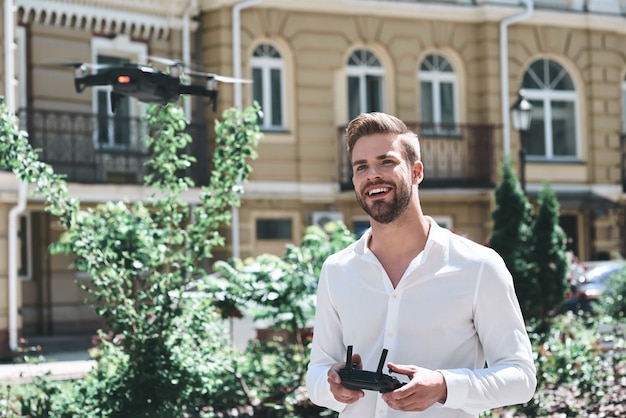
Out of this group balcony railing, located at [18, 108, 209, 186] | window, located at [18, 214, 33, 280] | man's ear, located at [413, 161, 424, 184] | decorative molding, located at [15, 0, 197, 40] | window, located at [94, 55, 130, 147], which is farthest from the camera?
window, located at [94, 55, 130, 147]

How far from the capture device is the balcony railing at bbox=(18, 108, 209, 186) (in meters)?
19.9

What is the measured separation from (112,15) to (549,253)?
1207 centimetres

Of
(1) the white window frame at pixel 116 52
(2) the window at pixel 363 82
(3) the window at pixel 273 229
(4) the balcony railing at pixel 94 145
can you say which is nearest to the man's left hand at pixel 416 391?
(4) the balcony railing at pixel 94 145

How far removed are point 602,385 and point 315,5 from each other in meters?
14.7

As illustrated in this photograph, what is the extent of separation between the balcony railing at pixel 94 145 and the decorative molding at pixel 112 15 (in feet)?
5.52

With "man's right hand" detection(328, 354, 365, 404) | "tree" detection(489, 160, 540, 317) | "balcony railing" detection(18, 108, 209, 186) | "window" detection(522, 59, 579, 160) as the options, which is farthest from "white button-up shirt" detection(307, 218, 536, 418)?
"window" detection(522, 59, 579, 160)

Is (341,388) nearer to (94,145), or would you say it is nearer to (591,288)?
(591,288)

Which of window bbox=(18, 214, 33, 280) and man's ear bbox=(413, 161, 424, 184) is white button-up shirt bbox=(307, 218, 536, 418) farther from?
window bbox=(18, 214, 33, 280)

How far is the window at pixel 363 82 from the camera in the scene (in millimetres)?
23297

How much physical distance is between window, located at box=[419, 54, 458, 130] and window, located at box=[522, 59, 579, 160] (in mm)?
1757

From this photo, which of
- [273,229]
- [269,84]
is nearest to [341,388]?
[273,229]

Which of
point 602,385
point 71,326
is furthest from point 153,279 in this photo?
point 71,326

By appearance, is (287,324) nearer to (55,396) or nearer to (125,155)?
(55,396)

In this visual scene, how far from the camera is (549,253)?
11422mm
